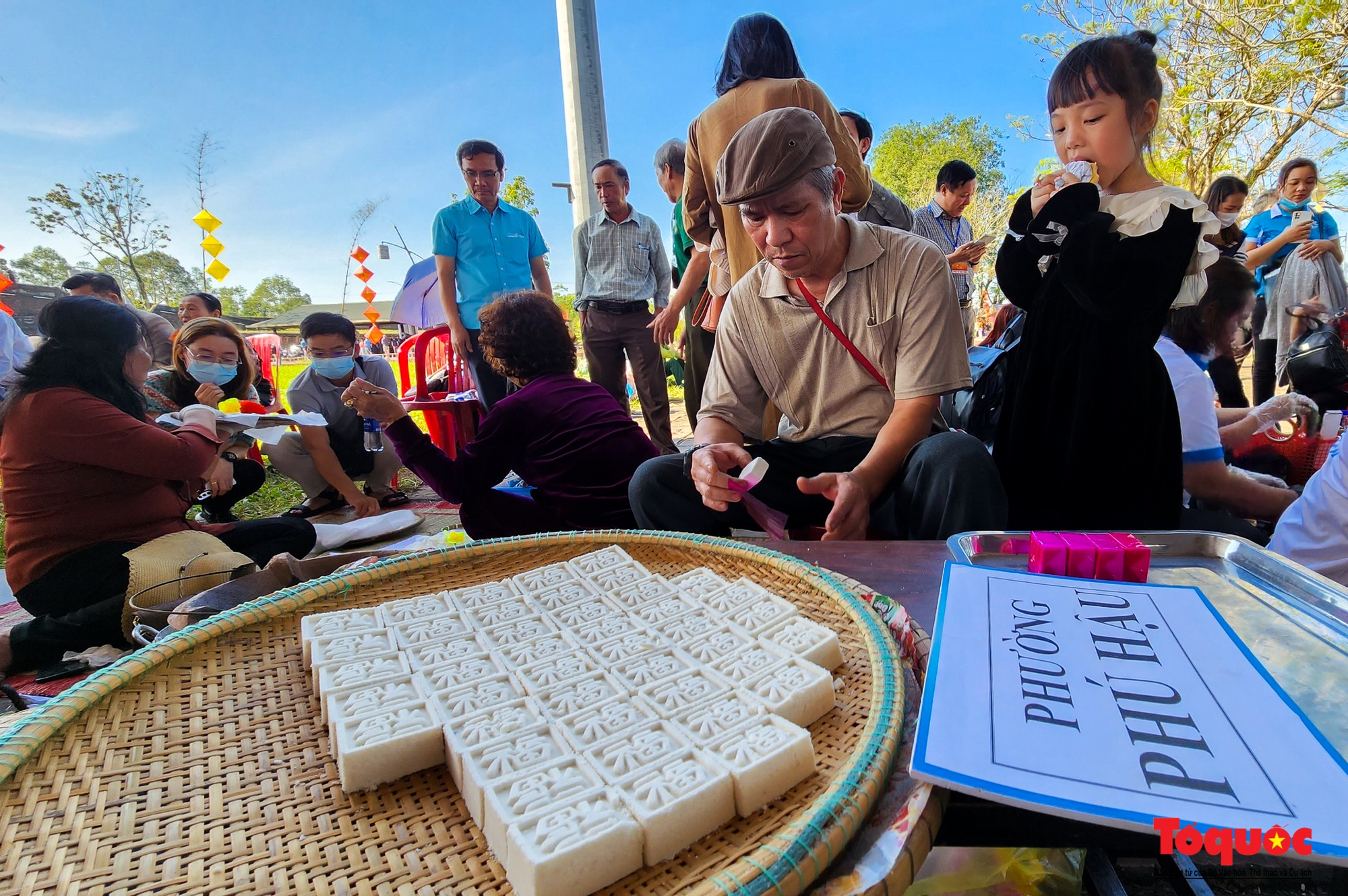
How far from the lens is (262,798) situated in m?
0.65

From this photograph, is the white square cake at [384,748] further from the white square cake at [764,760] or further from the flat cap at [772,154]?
the flat cap at [772,154]

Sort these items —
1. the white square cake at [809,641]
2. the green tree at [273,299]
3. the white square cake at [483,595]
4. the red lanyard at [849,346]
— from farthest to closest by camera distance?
Answer: the green tree at [273,299]
the red lanyard at [849,346]
the white square cake at [483,595]
the white square cake at [809,641]

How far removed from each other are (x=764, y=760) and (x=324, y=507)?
4.43 metres

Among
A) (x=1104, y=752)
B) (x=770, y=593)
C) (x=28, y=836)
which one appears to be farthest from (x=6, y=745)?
(x=1104, y=752)

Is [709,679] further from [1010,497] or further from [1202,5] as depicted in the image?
[1202,5]

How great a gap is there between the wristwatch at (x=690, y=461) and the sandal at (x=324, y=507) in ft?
11.0

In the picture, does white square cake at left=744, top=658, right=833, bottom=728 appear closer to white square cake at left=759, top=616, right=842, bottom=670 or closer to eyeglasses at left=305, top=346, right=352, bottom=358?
white square cake at left=759, top=616, right=842, bottom=670

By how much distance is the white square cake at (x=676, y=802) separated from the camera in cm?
55

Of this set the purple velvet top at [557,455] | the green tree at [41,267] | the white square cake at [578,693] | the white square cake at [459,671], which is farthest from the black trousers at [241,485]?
the green tree at [41,267]

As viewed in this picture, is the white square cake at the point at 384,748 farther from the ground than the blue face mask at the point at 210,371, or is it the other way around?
the blue face mask at the point at 210,371

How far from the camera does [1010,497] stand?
67.4 inches

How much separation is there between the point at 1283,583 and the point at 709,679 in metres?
0.73

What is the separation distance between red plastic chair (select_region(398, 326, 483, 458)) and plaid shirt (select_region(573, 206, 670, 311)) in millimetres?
1064

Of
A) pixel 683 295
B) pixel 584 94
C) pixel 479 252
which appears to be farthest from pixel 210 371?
pixel 584 94
